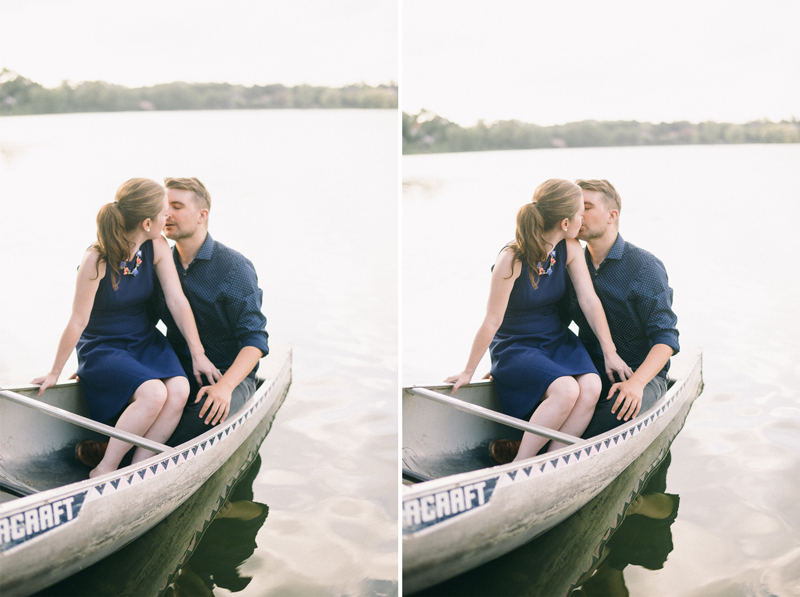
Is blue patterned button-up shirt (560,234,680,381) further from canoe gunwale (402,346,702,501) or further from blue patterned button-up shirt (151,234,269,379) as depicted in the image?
blue patterned button-up shirt (151,234,269,379)

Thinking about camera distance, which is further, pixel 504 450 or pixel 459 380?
pixel 504 450

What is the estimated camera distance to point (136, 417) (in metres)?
1.66

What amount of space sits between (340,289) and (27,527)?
2.68m

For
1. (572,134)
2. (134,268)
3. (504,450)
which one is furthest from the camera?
A: (572,134)

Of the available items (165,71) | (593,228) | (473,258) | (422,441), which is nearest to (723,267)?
(473,258)

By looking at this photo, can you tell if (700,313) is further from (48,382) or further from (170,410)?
(48,382)

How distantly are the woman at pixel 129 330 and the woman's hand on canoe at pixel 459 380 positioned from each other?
2.05 feet

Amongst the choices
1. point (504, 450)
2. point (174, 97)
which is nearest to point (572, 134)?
point (504, 450)

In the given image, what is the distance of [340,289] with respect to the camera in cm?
394

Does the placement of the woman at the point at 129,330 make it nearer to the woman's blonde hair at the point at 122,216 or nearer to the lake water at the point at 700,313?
the woman's blonde hair at the point at 122,216

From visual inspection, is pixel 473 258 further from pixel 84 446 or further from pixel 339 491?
pixel 84 446

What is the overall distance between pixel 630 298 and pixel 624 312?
0.04 meters

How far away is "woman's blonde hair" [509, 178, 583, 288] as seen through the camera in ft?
5.39

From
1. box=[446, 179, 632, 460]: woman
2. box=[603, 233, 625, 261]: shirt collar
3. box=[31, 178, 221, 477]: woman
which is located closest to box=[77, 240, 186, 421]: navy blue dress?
box=[31, 178, 221, 477]: woman
